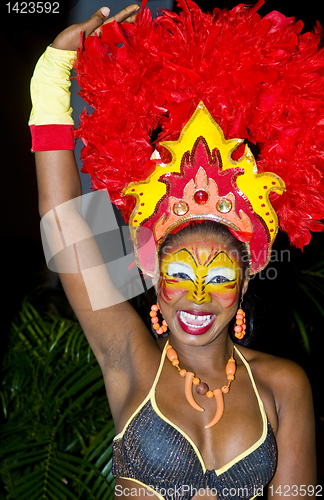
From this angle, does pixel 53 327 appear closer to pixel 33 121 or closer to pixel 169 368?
pixel 169 368

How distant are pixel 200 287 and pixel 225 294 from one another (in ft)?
0.25

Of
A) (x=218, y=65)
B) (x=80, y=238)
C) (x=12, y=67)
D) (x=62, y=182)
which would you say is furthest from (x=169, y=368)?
(x=12, y=67)

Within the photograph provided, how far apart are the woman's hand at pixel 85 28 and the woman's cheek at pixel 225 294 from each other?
2.66 ft

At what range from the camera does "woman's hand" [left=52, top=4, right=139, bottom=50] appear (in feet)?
4.50

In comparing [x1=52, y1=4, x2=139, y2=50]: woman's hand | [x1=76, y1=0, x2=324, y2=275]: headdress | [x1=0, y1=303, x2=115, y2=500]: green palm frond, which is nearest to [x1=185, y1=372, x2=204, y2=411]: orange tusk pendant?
[x1=76, y1=0, x2=324, y2=275]: headdress

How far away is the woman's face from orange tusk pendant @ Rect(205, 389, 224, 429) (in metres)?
0.18

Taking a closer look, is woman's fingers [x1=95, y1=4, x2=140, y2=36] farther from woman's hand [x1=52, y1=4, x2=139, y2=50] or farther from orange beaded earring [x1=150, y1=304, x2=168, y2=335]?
orange beaded earring [x1=150, y1=304, x2=168, y2=335]

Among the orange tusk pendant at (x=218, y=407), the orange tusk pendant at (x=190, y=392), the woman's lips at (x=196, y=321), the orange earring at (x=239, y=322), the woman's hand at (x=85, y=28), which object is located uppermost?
the woman's hand at (x=85, y=28)

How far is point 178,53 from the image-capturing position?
1354mm

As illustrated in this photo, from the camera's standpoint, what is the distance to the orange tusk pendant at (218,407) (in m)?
1.41

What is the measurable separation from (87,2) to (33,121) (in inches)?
37.8

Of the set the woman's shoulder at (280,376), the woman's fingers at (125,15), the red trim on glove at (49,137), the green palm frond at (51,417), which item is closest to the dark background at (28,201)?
the green palm frond at (51,417)

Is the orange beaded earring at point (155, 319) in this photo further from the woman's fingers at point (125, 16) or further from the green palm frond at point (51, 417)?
the woman's fingers at point (125, 16)

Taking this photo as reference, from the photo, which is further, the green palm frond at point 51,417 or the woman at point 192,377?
the green palm frond at point 51,417
